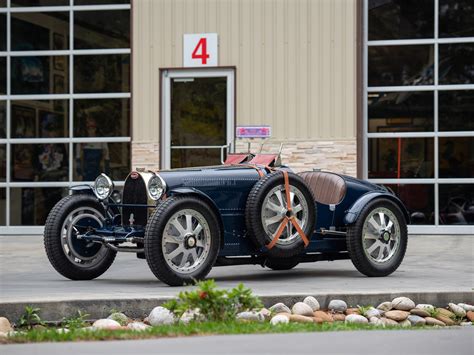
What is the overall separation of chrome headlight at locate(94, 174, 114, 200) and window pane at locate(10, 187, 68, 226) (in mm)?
10023

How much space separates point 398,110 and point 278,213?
10103mm

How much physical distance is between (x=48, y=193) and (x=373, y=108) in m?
6.42

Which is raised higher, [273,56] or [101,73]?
[273,56]

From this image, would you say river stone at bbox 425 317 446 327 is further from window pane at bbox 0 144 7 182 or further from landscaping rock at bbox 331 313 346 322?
window pane at bbox 0 144 7 182

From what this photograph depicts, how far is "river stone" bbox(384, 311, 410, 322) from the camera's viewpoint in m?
9.17

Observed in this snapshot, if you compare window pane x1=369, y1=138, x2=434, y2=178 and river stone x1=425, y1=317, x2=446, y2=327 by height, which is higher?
window pane x1=369, y1=138, x2=434, y2=178

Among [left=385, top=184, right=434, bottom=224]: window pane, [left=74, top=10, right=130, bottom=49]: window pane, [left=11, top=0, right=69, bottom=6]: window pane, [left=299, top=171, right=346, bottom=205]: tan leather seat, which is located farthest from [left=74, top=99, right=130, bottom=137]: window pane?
[left=299, top=171, right=346, bottom=205]: tan leather seat

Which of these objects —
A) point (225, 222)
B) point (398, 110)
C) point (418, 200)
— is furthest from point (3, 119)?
point (225, 222)

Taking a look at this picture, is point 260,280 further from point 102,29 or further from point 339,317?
point 102,29

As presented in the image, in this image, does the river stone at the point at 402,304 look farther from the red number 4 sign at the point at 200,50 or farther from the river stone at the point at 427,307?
the red number 4 sign at the point at 200,50

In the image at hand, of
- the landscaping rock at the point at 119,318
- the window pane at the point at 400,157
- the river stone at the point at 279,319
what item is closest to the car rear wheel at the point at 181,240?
the landscaping rock at the point at 119,318

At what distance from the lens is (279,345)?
6.50 meters

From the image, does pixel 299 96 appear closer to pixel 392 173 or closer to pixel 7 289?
pixel 392 173

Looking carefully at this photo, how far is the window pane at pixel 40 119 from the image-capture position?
832 inches
